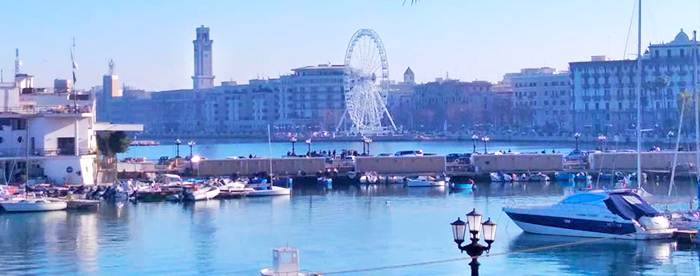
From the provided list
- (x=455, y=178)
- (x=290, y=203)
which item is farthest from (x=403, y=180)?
(x=290, y=203)

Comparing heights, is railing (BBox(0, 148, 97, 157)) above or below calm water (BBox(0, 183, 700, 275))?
above

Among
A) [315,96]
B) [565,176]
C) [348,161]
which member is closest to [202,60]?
[315,96]

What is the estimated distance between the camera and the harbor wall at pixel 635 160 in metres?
41.1

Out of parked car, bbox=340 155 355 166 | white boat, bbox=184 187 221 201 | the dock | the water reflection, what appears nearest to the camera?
the water reflection

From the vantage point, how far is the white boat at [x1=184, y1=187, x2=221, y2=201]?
33.6m

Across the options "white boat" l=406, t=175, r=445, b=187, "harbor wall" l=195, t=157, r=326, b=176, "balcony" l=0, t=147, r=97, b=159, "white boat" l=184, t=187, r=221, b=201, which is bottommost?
"white boat" l=184, t=187, r=221, b=201

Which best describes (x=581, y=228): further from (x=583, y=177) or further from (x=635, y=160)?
(x=635, y=160)

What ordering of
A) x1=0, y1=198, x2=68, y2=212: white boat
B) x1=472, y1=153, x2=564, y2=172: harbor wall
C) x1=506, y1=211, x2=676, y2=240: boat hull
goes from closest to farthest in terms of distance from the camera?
x1=506, y1=211, x2=676, y2=240: boat hull < x1=0, y1=198, x2=68, y2=212: white boat < x1=472, y1=153, x2=564, y2=172: harbor wall

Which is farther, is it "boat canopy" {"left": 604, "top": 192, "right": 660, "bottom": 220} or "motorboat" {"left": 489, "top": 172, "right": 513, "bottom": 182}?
"motorboat" {"left": 489, "top": 172, "right": 513, "bottom": 182}

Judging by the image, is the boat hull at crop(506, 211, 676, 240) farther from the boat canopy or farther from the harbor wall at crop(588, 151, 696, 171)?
the harbor wall at crop(588, 151, 696, 171)

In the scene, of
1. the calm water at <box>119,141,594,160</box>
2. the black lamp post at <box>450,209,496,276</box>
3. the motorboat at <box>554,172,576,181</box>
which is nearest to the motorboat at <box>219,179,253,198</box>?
the motorboat at <box>554,172,576,181</box>

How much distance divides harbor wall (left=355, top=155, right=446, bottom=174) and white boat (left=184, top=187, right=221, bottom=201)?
797cm

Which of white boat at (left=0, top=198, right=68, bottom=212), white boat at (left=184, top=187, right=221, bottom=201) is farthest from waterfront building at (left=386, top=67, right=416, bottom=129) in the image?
white boat at (left=0, top=198, right=68, bottom=212)

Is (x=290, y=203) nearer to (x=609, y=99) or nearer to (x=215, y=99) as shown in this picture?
(x=609, y=99)
